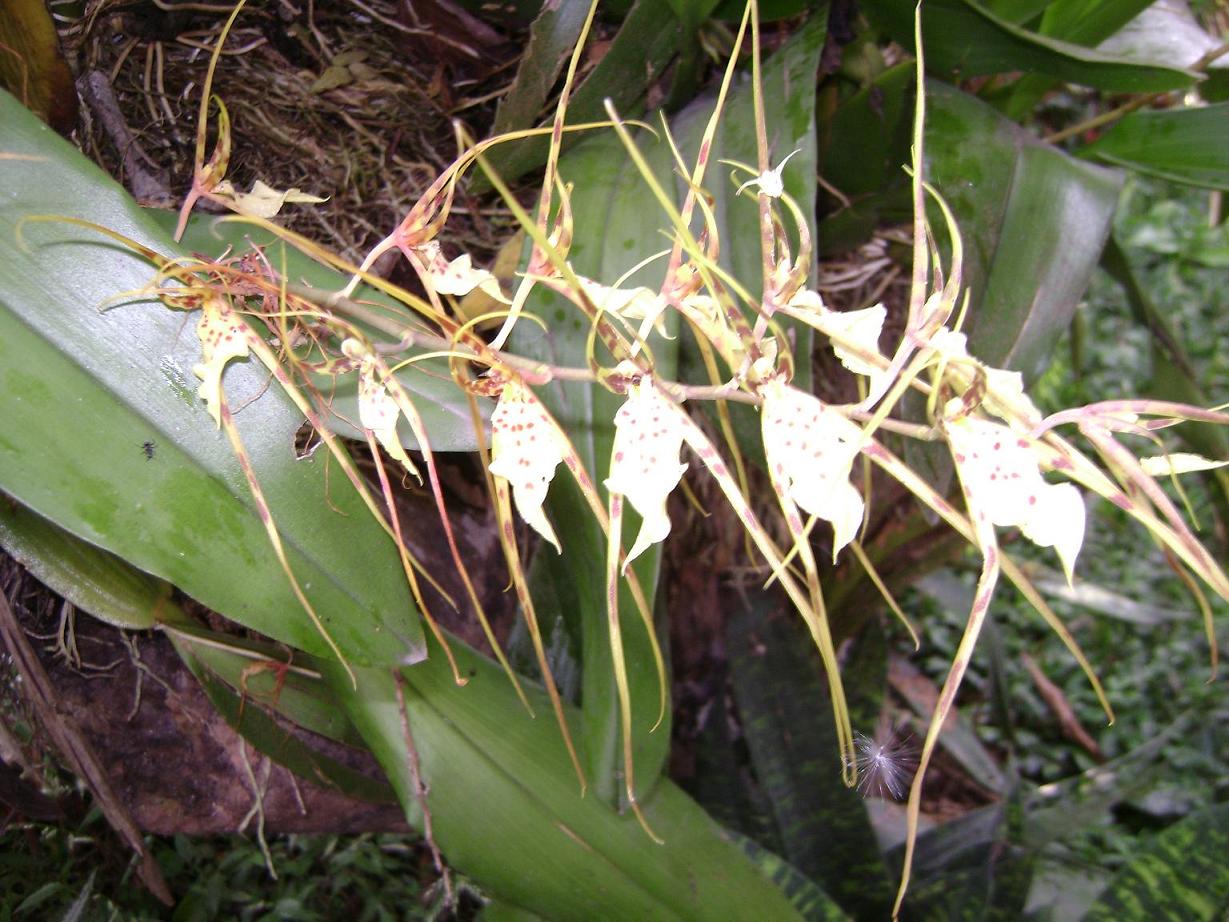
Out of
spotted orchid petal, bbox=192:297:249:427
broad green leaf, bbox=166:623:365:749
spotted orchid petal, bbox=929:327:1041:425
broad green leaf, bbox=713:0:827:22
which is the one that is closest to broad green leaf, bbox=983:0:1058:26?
→ broad green leaf, bbox=713:0:827:22

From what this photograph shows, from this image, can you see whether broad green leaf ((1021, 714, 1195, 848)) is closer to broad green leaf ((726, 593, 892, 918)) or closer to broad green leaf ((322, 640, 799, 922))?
broad green leaf ((726, 593, 892, 918))

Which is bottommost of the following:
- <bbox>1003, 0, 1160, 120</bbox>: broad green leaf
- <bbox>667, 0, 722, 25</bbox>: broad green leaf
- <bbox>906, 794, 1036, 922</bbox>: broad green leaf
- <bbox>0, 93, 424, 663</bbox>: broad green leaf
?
<bbox>906, 794, 1036, 922</bbox>: broad green leaf

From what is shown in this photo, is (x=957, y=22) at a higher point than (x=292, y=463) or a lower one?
higher

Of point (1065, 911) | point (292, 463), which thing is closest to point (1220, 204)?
point (1065, 911)

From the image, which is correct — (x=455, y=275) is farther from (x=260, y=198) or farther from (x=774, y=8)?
(x=774, y=8)

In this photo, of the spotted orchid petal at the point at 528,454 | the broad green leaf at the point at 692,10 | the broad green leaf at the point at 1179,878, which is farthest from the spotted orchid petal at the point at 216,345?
the broad green leaf at the point at 1179,878

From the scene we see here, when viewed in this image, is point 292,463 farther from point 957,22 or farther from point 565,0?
point 957,22
